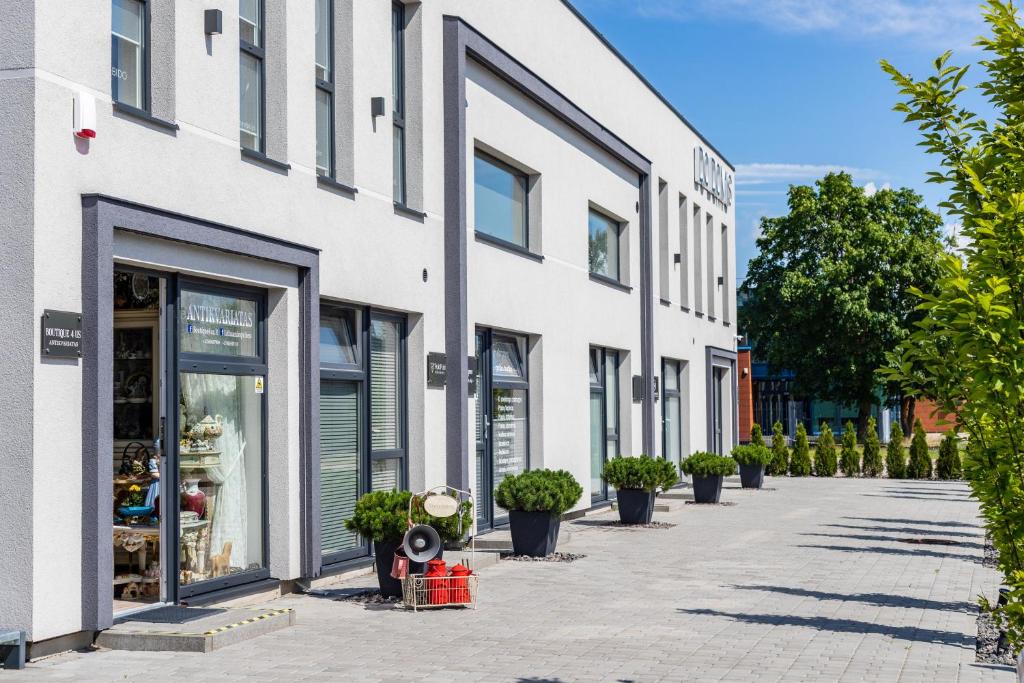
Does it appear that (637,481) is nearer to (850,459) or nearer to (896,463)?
(896,463)

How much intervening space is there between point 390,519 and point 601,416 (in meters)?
12.1

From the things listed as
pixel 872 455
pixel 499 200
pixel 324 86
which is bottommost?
pixel 872 455

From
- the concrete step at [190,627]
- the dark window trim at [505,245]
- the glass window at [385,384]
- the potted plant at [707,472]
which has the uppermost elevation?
the dark window trim at [505,245]

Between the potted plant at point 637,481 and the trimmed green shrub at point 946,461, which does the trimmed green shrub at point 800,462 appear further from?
the potted plant at point 637,481

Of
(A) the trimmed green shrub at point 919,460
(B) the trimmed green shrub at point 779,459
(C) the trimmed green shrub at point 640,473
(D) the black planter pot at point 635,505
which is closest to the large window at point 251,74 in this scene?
(C) the trimmed green shrub at point 640,473

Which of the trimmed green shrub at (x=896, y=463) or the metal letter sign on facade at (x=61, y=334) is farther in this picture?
the trimmed green shrub at (x=896, y=463)

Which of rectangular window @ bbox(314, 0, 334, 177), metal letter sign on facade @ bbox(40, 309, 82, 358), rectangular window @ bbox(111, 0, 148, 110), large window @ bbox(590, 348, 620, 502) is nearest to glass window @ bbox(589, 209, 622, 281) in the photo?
large window @ bbox(590, 348, 620, 502)

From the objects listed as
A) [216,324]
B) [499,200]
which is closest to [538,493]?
[216,324]

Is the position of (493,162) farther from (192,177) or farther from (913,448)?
(913,448)

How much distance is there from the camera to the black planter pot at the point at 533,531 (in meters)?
14.9

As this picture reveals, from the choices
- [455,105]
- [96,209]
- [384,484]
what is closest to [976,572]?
[384,484]

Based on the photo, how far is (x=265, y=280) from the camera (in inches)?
457

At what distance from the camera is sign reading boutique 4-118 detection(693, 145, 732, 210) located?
102 feet

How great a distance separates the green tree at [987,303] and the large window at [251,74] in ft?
24.1
